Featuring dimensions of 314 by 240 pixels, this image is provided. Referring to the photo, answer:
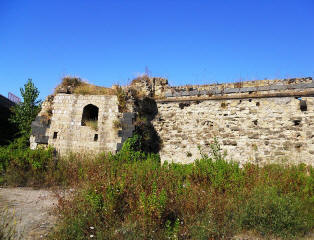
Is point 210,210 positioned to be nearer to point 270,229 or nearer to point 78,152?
point 270,229

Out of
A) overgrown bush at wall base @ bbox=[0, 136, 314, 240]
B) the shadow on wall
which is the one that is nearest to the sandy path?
overgrown bush at wall base @ bbox=[0, 136, 314, 240]

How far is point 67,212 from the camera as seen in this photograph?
481cm

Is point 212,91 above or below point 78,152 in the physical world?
above

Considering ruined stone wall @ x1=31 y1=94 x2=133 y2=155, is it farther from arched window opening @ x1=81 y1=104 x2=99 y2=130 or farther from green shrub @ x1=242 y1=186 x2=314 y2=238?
green shrub @ x1=242 y1=186 x2=314 y2=238

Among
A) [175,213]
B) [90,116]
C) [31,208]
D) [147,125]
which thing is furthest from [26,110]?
[175,213]

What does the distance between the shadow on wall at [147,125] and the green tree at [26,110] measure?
8.36 m

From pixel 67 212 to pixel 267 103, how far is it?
8501 mm

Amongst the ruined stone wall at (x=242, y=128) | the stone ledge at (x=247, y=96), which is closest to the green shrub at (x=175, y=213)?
the ruined stone wall at (x=242, y=128)

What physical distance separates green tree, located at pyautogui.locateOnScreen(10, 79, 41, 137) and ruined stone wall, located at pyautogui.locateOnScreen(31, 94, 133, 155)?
573 cm

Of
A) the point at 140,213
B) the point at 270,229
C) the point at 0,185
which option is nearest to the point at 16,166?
the point at 0,185

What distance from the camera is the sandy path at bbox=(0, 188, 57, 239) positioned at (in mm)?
4438

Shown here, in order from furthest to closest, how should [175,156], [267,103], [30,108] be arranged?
1. [30,108]
2. [175,156]
3. [267,103]

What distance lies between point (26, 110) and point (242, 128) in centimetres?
1406

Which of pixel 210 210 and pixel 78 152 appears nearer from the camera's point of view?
pixel 210 210
